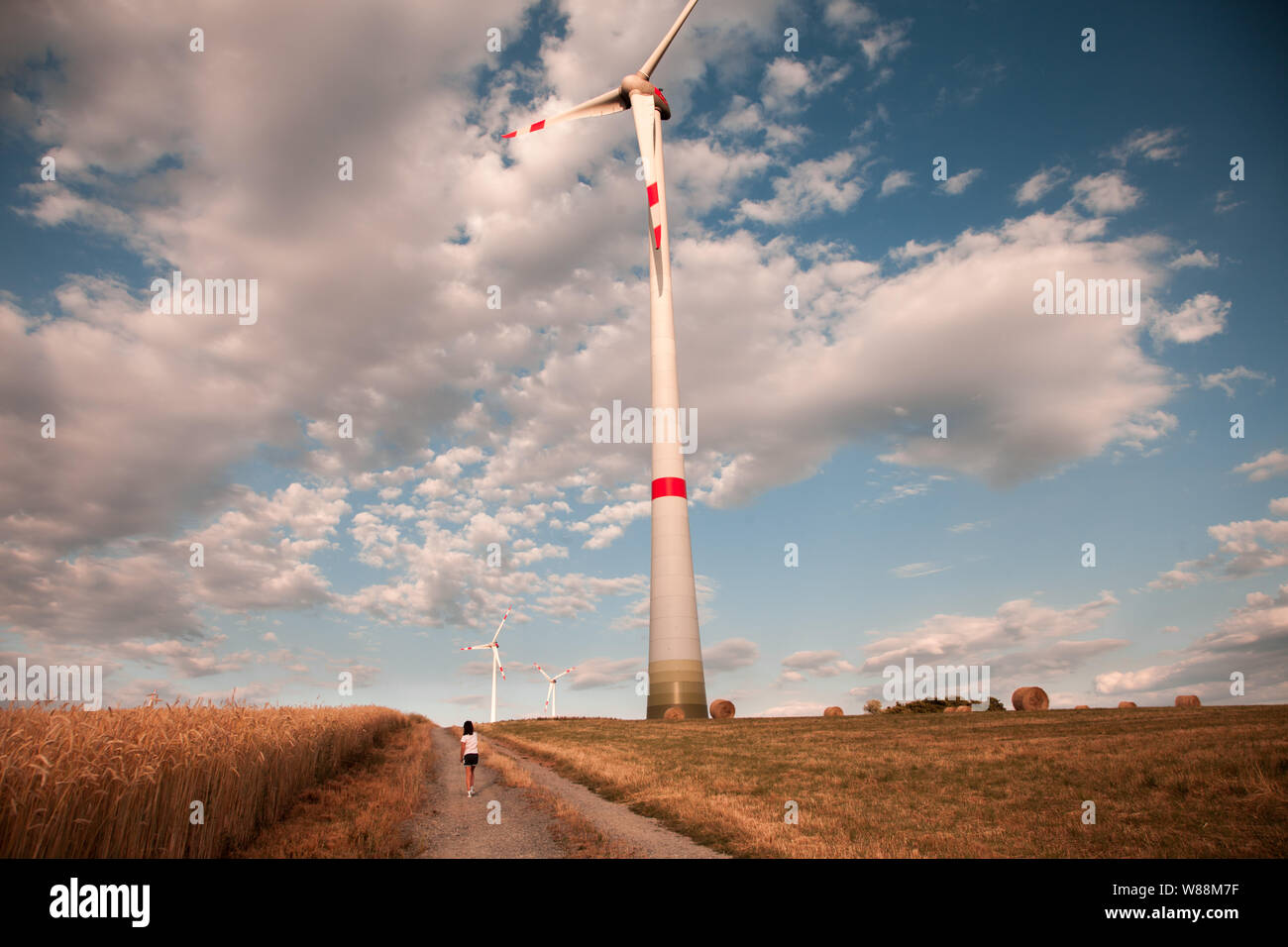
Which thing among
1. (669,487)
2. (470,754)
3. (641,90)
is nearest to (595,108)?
(641,90)

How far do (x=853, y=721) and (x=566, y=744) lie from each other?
21.5 metres

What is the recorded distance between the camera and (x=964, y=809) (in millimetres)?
20984

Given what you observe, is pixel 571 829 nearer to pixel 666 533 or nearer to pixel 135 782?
pixel 135 782

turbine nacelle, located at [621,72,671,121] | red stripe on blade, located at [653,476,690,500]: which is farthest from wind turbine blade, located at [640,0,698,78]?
red stripe on blade, located at [653,476,690,500]

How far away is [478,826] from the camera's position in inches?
795

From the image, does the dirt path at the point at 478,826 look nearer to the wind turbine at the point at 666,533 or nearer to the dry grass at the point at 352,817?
the dry grass at the point at 352,817

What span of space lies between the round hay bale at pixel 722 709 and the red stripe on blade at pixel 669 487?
19.8m

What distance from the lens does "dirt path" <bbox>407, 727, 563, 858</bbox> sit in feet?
54.7

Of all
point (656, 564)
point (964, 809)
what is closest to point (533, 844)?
point (964, 809)

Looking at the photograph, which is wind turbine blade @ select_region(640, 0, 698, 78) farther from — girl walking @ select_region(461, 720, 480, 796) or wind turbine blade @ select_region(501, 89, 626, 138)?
girl walking @ select_region(461, 720, 480, 796)

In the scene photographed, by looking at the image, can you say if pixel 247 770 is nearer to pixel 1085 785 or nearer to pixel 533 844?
pixel 533 844

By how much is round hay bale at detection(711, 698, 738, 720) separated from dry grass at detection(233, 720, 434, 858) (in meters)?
34.3

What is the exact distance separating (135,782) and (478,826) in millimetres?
9894

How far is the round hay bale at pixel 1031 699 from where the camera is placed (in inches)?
1984
